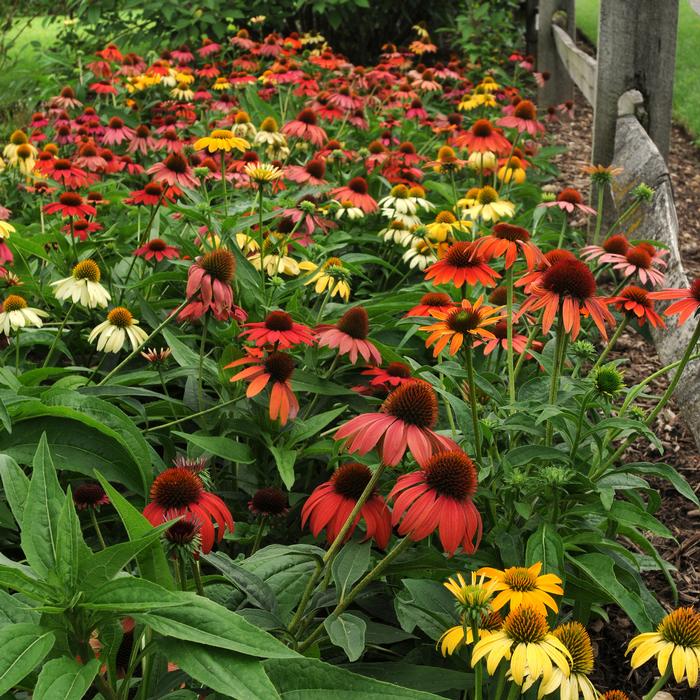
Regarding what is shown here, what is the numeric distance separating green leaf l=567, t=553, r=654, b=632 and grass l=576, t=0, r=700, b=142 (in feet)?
12.1

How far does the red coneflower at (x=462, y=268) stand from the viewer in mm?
1797

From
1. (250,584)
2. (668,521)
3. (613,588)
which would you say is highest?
(250,584)

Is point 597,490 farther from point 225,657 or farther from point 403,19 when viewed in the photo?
point 403,19

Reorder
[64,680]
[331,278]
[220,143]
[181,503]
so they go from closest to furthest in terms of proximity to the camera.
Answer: [64,680] → [181,503] → [331,278] → [220,143]

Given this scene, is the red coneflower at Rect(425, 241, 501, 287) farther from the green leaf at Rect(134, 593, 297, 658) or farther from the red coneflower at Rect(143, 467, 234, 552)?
the green leaf at Rect(134, 593, 297, 658)

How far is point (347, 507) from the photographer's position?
141cm

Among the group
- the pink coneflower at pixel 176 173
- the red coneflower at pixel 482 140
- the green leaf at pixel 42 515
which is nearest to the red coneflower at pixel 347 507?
the green leaf at pixel 42 515

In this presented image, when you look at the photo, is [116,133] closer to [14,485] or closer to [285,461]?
[285,461]

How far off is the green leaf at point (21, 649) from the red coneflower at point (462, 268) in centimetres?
103

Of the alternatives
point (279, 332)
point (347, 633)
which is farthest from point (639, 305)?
point (347, 633)

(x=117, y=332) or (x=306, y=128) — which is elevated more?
(x=306, y=128)

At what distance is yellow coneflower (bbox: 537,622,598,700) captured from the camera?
1102 mm

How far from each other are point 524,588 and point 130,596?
1.72 ft

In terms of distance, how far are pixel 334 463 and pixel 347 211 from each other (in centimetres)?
160
